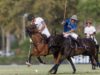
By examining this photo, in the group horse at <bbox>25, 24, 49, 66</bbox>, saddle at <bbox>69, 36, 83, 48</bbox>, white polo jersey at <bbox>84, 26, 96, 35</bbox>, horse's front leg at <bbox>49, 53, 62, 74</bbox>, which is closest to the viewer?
horse's front leg at <bbox>49, 53, 62, 74</bbox>

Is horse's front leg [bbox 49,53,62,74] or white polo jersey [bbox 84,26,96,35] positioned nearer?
horse's front leg [bbox 49,53,62,74]

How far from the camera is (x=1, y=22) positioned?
60250 mm

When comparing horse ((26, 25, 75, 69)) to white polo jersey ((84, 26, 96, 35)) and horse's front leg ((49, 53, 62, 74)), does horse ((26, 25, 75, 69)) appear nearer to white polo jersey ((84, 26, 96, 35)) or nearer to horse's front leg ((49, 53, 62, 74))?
horse's front leg ((49, 53, 62, 74))

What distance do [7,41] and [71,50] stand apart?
71.9m

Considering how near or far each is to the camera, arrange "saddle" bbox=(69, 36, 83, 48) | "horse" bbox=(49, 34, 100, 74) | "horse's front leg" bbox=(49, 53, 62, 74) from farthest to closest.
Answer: "saddle" bbox=(69, 36, 83, 48), "horse" bbox=(49, 34, 100, 74), "horse's front leg" bbox=(49, 53, 62, 74)

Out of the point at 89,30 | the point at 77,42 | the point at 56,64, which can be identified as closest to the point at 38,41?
the point at 56,64

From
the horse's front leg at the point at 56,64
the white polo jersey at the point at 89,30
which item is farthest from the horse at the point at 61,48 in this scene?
the white polo jersey at the point at 89,30

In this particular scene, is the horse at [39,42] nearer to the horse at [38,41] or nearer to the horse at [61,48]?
the horse at [38,41]

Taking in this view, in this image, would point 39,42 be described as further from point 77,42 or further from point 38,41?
point 77,42

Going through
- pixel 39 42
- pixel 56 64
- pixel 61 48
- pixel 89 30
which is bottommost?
pixel 56 64

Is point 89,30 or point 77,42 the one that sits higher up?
point 89,30

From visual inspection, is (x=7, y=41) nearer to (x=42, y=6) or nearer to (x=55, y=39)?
(x=42, y=6)

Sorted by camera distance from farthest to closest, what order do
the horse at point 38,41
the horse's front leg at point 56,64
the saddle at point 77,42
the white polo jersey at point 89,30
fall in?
the white polo jersey at point 89,30, the horse at point 38,41, the saddle at point 77,42, the horse's front leg at point 56,64

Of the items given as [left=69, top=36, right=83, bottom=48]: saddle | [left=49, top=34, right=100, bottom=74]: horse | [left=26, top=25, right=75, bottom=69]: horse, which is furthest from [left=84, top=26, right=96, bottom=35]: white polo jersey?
[left=26, top=25, right=75, bottom=69]: horse
